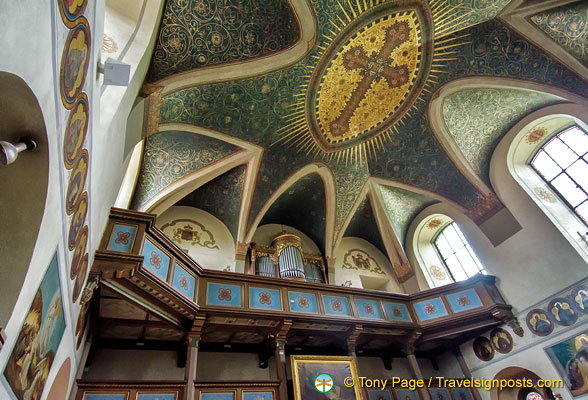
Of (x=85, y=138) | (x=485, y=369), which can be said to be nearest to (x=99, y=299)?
(x=85, y=138)

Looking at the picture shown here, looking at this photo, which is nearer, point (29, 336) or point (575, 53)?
point (29, 336)

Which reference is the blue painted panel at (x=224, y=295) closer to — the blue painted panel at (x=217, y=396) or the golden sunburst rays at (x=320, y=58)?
the blue painted panel at (x=217, y=396)

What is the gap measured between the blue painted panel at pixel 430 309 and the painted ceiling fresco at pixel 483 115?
4.37 metres

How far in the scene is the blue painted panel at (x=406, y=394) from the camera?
28.6 ft

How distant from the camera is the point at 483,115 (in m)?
10.6

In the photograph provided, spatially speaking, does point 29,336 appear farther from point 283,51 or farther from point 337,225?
point 337,225

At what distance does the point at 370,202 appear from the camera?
42.5 ft

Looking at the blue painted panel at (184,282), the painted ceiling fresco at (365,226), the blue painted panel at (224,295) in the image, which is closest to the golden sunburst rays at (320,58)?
the painted ceiling fresco at (365,226)

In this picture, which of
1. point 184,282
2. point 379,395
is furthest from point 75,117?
point 379,395

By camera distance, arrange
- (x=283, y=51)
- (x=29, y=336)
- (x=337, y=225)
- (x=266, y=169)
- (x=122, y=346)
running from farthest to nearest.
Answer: (x=337, y=225) < (x=266, y=169) < (x=283, y=51) < (x=122, y=346) < (x=29, y=336)

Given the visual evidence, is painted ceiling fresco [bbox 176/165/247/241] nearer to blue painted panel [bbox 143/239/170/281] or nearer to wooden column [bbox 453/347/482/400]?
blue painted panel [bbox 143/239/170/281]

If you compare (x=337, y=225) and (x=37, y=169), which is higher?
(x=337, y=225)

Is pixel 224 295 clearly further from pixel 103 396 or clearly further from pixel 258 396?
pixel 103 396

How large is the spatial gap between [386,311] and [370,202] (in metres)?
4.46
